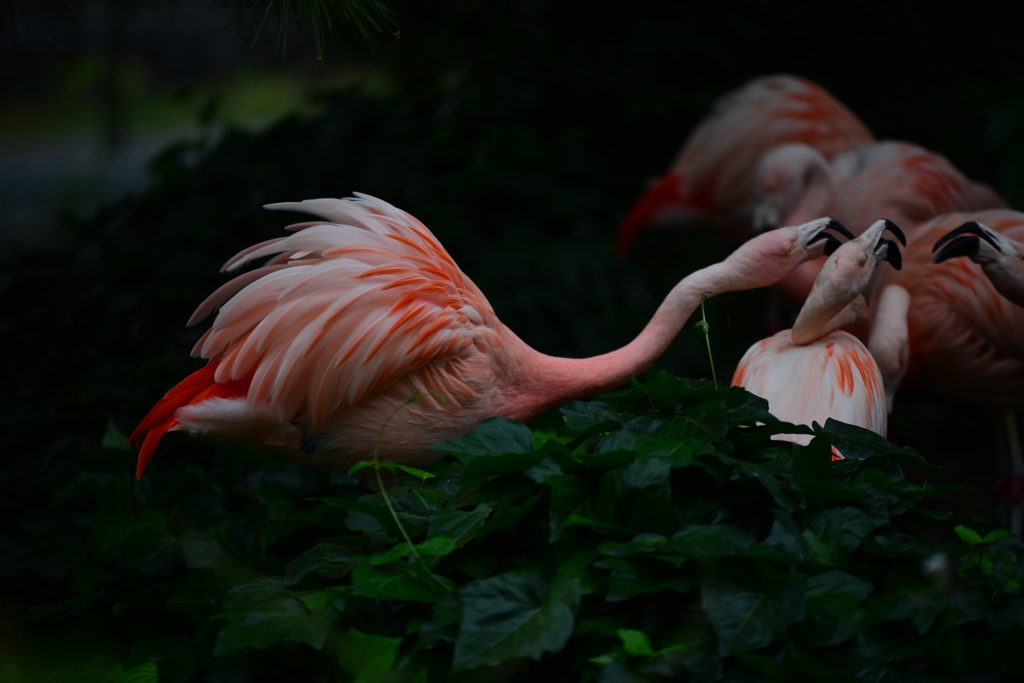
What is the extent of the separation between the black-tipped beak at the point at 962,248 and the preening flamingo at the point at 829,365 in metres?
0.12

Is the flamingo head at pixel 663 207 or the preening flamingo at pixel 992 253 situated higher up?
the preening flamingo at pixel 992 253

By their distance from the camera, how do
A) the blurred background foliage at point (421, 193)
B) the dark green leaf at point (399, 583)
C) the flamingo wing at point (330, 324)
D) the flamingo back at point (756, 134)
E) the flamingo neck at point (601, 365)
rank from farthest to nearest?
the flamingo back at point (756, 134), the blurred background foliage at point (421, 193), the flamingo neck at point (601, 365), the flamingo wing at point (330, 324), the dark green leaf at point (399, 583)

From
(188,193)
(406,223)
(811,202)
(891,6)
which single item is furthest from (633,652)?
(891,6)

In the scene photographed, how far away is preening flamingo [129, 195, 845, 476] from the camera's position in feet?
7.20

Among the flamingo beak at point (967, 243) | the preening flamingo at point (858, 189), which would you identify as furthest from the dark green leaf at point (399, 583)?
the preening flamingo at point (858, 189)

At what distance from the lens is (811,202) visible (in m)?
3.98

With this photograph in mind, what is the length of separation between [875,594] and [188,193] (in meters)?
4.76

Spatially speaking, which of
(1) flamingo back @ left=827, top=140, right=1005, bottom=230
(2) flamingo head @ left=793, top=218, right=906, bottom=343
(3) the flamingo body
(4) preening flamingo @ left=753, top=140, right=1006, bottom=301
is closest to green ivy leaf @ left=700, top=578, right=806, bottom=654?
(2) flamingo head @ left=793, top=218, right=906, bottom=343

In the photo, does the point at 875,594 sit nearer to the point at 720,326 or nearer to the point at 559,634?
the point at 559,634

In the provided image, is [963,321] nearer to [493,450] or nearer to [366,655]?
[493,450]

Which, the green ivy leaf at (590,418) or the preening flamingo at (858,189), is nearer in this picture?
the green ivy leaf at (590,418)

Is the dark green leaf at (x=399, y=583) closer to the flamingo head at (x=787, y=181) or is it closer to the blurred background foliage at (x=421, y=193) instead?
the blurred background foliage at (x=421, y=193)

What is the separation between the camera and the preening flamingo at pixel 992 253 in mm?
2371

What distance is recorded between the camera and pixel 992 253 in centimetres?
238
